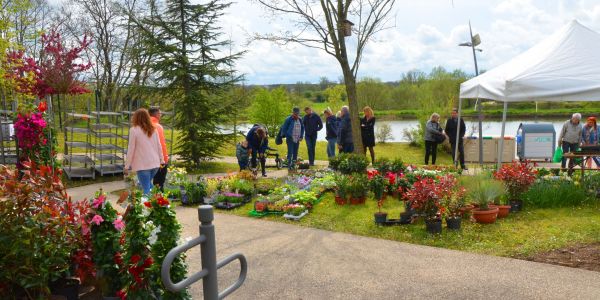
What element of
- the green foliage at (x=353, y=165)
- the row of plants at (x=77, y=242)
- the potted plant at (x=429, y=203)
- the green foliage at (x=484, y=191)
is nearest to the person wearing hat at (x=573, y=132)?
the green foliage at (x=353, y=165)

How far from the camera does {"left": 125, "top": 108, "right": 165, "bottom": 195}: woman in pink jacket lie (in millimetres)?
7855

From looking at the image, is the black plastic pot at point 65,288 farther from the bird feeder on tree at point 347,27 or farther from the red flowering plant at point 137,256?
the bird feeder on tree at point 347,27

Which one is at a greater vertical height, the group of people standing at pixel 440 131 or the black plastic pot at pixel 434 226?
the group of people standing at pixel 440 131

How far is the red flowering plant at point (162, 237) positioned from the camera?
3676 millimetres

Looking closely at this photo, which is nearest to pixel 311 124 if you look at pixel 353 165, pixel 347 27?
pixel 347 27

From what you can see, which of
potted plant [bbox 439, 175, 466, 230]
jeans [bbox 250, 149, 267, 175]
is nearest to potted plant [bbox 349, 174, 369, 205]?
potted plant [bbox 439, 175, 466, 230]

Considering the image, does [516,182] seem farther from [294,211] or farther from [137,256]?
[137,256]

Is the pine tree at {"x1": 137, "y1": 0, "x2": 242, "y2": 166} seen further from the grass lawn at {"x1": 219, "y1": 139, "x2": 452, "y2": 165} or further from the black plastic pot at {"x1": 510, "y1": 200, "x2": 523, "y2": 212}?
the black plastic pot at {"x1": 510, "y1": 200, "x2": 523, "y2": 212}

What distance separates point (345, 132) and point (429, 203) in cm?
717

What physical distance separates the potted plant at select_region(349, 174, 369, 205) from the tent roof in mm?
3251

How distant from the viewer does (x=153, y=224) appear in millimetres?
3707

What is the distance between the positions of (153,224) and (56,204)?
2.81ft

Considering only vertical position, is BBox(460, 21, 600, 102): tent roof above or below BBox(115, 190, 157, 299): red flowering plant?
above

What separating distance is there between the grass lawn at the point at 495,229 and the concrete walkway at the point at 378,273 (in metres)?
0.35
